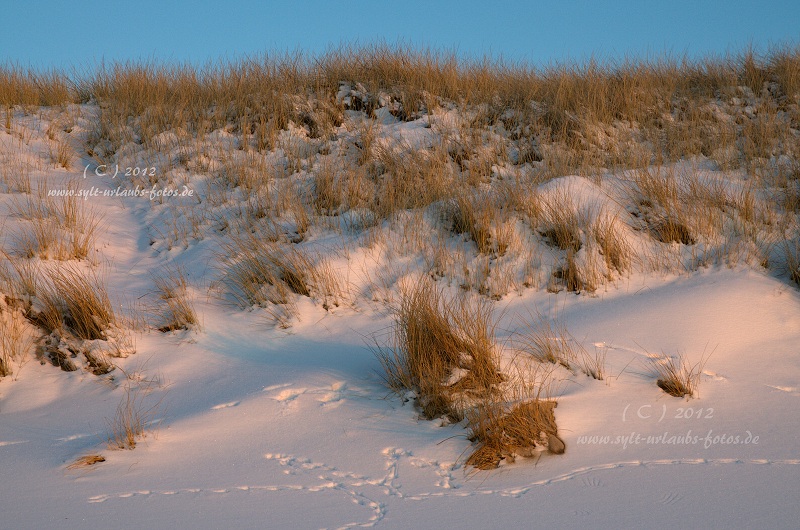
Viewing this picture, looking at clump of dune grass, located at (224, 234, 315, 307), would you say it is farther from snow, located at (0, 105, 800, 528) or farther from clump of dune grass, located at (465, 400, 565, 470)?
clump of dune grass, located at (465, 400, 565, 470)

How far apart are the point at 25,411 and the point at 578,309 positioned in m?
3.68

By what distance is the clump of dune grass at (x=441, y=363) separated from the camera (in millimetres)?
3717

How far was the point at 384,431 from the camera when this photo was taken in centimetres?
355

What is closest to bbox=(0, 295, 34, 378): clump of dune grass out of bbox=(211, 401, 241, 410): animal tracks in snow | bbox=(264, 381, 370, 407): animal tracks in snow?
bbox=(211, 401, 241, 410): animal tracks in snow

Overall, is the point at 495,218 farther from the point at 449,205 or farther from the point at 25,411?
the point at 25,411

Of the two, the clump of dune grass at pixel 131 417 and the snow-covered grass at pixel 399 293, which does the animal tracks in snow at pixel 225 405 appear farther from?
the clump of dune grass at pixel 131 417

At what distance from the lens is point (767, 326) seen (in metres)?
4.61

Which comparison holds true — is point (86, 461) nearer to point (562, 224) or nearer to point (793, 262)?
point (562, 224)

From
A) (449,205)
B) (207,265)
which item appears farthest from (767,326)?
(207,265)

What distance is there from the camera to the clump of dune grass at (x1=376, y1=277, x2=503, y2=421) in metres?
3.72

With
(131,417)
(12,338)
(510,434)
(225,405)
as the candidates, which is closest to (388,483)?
(510,434)

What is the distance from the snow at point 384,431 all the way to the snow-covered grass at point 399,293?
19 millimetres

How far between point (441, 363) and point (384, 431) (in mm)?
508

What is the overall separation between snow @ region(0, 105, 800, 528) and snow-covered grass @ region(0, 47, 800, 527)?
19 mm
